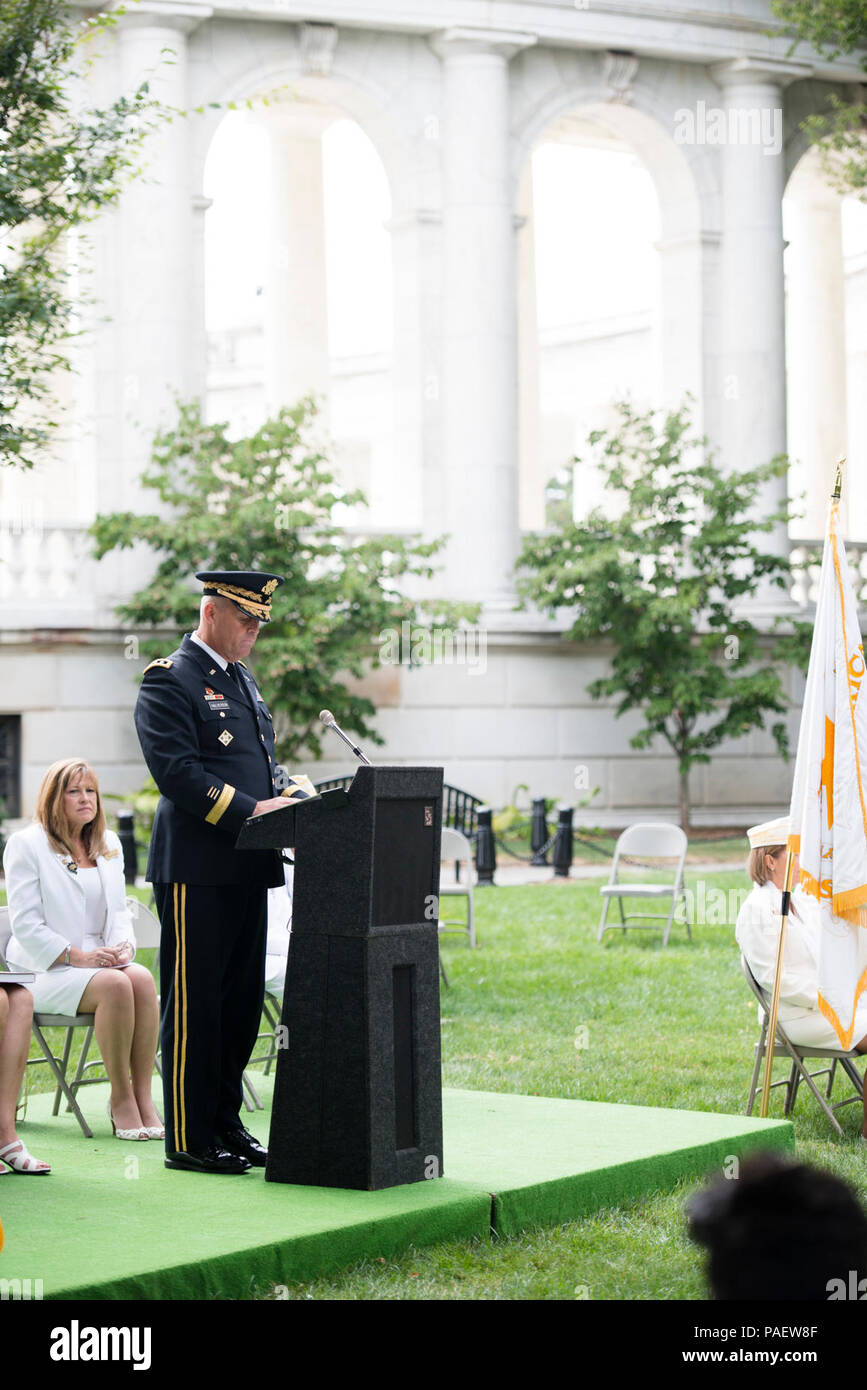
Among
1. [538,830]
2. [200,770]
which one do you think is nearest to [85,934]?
[200,770]

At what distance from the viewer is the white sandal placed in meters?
6.60

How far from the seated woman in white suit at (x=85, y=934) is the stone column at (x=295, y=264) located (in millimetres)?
17628

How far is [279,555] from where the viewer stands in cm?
1983

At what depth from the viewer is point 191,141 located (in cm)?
2202

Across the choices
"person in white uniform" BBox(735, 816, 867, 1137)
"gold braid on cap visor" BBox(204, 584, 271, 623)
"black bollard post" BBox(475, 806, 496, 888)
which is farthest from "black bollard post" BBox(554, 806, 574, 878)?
"gold braid on cap visor" BBox(204, 584, 271, 623)

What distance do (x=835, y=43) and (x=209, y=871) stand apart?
70.8 feet

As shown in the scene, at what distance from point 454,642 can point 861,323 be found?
62.8ft

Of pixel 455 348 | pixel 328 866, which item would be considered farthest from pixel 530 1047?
pixel 455 348

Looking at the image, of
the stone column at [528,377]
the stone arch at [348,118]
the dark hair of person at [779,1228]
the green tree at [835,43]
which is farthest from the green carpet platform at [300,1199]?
the stone column at [528,377]

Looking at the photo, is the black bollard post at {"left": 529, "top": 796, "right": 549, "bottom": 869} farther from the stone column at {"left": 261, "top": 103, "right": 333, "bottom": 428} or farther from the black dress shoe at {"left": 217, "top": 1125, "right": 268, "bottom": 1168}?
the black dress shoe at {"left": 217, "top": 1125, "right": 268, "bottom": 1168}

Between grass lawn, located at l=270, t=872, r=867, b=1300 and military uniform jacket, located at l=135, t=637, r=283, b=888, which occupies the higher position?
military uniform jacket, located at l=135, t=637, r=283, b=888

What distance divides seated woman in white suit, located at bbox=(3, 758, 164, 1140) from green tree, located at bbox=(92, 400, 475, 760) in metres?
11.5
